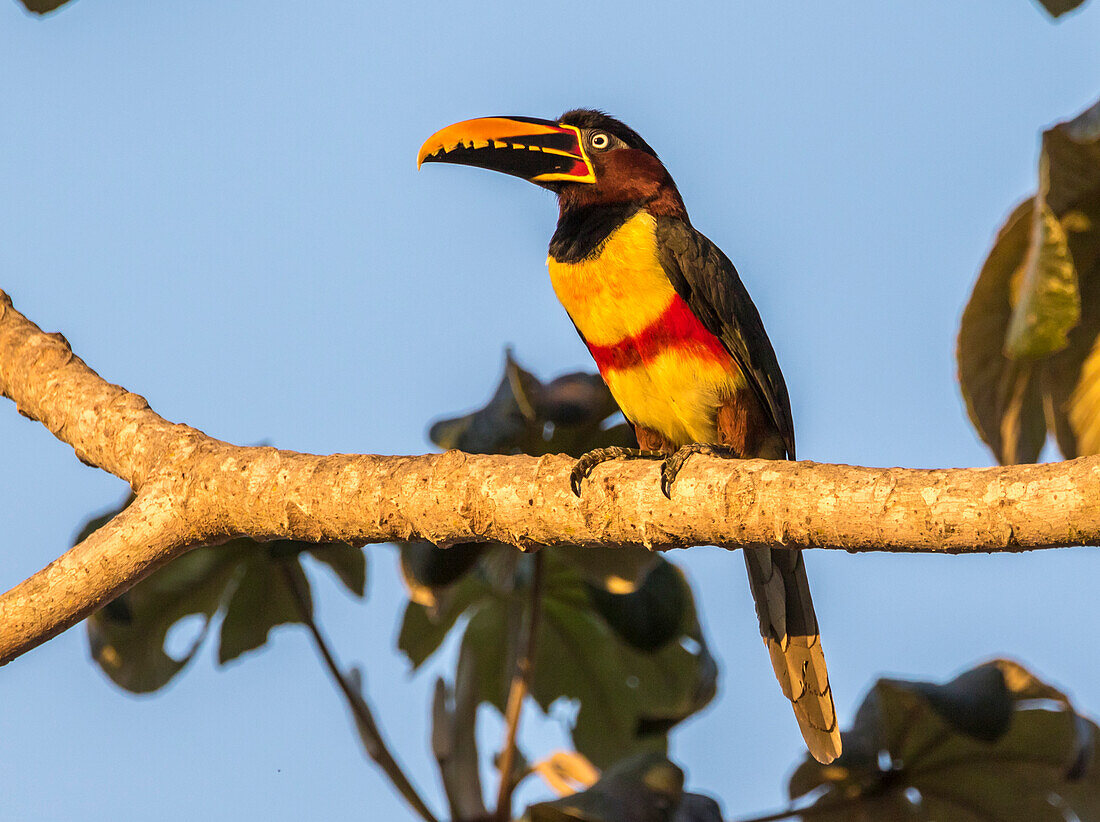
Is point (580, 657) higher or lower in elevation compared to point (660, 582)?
lower

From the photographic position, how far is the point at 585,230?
3736 millimetres

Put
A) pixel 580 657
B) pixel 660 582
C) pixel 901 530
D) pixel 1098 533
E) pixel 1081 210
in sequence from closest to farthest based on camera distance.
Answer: pixel 1098 533, pixel 901 530, pixel 1081 210, pixel 660 582, pixel 580 657

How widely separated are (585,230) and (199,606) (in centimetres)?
255

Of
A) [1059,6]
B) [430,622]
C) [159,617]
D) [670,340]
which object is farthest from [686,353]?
[159,617]

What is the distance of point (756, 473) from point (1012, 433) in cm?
276

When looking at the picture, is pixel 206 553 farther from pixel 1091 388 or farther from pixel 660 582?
pixel 1091 388

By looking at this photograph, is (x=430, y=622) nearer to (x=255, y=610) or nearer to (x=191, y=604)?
(x=255, y=610)

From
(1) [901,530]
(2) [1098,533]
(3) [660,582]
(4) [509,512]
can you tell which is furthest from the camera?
(3) [660,582]

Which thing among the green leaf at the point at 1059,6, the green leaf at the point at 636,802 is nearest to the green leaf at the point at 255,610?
the green leaf at the point at 636,802

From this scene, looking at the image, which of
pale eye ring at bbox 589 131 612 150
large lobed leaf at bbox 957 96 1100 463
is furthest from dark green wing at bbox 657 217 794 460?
large lobed leaf at bbox 957 96 1100 463

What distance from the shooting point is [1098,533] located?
1904 millimetres

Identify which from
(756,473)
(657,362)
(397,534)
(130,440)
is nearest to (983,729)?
(657,362)

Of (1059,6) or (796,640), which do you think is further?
(1059,6)

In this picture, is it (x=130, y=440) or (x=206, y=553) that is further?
(x=206, y=553)
